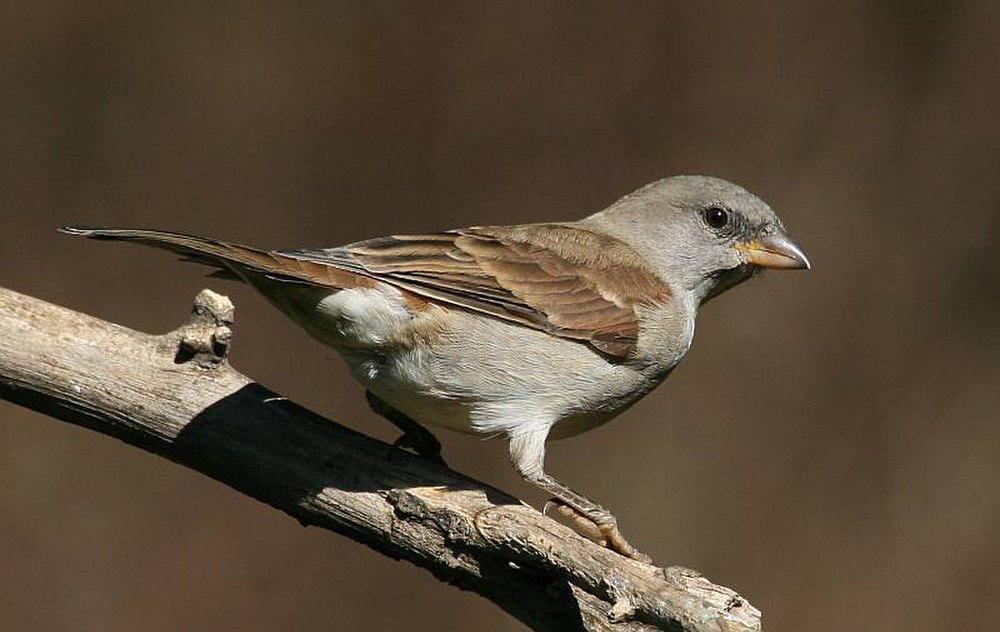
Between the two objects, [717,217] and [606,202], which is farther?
[606,202]

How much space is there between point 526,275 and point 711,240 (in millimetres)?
962

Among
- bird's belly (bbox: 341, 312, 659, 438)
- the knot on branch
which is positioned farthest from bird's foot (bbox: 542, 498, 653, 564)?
the knot on branch

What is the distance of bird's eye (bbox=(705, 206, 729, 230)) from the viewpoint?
463 cm

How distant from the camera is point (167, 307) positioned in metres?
6.84

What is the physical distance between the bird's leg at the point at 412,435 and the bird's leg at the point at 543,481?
303 millimetres

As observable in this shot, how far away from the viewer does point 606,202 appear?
6980 millimetres

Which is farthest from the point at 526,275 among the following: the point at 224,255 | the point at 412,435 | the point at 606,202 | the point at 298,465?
the point at 606,202

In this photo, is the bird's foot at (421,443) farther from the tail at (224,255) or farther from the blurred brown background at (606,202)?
the blurred brown background at (606,202)

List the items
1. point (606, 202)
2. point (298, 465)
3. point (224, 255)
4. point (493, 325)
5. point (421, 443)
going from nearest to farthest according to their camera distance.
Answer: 1. point (224, 255)
2. point (298, 465)
3. point (493, 325)
4. point (421, 443)
5. point (606, 202)

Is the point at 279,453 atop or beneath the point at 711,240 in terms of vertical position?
beneath

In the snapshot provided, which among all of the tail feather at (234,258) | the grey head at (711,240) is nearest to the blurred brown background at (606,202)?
the grey head at (711,240)

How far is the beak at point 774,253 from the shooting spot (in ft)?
15.0

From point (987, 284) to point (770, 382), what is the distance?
58.2 inches

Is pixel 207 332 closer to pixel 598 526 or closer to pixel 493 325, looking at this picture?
pixel 493 325
